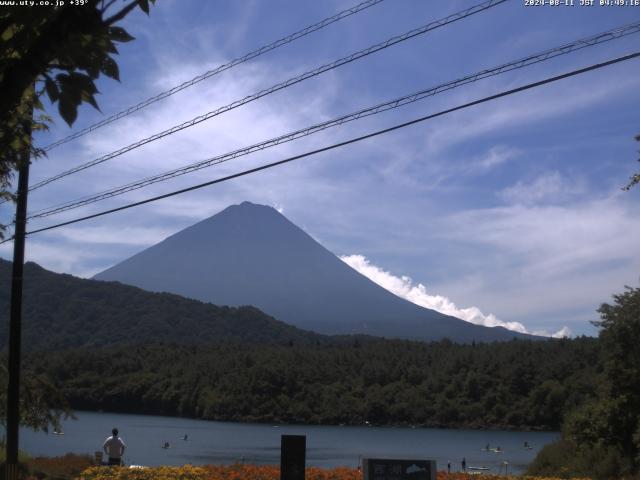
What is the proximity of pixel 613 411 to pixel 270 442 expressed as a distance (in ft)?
167

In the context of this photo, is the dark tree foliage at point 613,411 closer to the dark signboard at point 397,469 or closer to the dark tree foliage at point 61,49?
the dark signboard at point 397,469

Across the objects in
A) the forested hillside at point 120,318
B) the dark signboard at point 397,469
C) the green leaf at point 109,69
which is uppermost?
the forested hillside at point 120,318

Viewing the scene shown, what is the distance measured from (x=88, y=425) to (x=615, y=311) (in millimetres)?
70334

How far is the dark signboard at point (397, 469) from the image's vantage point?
10188 millimetres

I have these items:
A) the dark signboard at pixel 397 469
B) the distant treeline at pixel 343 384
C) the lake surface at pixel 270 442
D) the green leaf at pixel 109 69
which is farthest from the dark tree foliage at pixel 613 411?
the distant treeline at pixel 343 384

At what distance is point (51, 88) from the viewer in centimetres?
363

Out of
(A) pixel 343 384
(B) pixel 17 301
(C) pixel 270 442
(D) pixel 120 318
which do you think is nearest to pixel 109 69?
(B) pixel 17 301

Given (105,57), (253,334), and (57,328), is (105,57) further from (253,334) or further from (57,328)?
(253,334)

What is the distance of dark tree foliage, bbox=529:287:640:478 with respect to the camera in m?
20.7

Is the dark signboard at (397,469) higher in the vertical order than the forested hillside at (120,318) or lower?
lower

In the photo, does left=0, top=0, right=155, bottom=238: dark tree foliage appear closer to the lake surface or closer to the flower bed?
the flower bed

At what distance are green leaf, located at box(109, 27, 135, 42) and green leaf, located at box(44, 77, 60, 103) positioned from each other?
332 millimetres

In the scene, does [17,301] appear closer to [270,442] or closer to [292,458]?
[292,458]

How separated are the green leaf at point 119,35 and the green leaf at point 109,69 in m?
0.11
